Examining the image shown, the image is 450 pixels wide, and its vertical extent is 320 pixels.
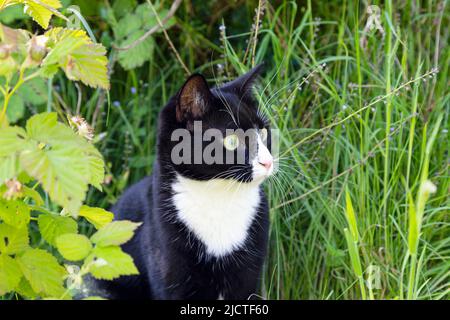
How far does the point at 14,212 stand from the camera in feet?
4.81

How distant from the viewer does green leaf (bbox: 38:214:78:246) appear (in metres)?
1.51

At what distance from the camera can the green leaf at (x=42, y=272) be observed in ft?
4.75

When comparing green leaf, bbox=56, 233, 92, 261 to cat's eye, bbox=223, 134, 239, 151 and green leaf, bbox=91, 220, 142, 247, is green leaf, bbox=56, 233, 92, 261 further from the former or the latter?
cat's eye, bbox=223, 134, 239, 151

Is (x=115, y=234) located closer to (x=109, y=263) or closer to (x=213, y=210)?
(x=109, y=263)

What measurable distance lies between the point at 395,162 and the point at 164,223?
31.7 inches

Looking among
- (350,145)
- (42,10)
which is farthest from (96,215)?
(350,145)

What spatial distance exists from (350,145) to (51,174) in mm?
1289

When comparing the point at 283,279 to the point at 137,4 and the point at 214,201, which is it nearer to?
the point at 214,201

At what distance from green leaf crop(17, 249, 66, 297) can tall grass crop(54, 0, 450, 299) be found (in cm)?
55

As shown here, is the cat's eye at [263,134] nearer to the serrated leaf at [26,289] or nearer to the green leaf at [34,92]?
the serrated leaf at [26,289]

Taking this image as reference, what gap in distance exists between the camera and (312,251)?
2383mm

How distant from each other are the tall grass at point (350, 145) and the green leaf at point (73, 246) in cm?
65

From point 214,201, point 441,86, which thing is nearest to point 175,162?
point 214,201

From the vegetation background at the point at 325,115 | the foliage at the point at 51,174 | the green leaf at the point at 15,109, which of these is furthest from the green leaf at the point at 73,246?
the green leaf at the point at 15,109
